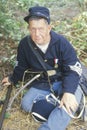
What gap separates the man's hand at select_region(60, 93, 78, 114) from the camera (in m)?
3.50

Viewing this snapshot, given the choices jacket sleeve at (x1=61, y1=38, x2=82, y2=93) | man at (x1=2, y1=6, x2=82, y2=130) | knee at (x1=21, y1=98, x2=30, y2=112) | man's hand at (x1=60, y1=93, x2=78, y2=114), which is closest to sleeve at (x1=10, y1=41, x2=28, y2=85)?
man at (x1=2, y1=6, x2=82, y2=130)

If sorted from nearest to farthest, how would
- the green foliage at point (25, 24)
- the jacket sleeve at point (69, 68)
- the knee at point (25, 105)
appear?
1. the jacket sleeve at point (69, 68)
2. the knee at point (25, 105)
3. the green foliage at point (25, 24)

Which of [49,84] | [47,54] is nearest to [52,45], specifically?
[47,54]

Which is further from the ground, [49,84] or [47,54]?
[47,54]

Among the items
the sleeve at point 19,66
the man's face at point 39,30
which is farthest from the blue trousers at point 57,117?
the man's face at point 39,30

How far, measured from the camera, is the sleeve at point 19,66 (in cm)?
395

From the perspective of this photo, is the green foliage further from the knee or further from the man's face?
the man's face

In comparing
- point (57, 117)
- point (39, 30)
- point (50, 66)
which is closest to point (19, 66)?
point (50, 66)

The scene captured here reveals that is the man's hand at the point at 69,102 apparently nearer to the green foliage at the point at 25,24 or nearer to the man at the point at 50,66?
the man at the point at 50,66

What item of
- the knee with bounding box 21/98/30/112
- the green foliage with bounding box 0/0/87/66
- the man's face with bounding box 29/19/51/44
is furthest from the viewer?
the green foliage with bounding box 0/0/87/66

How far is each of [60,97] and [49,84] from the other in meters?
Answer: 0.22

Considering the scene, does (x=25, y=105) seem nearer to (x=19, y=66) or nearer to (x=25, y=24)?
(x=19, y=66)

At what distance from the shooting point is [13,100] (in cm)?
396

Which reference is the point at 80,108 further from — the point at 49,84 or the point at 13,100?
the point at 13,100
